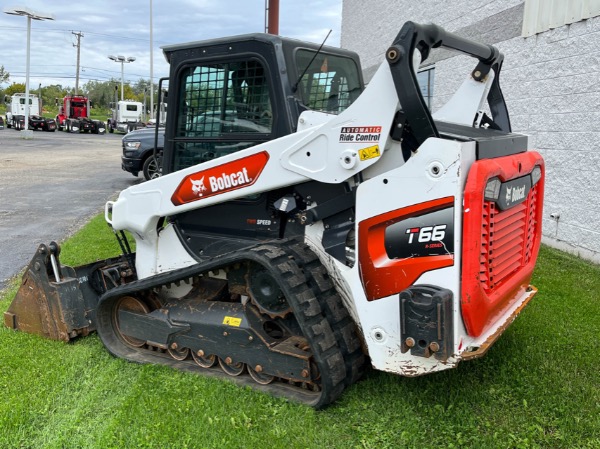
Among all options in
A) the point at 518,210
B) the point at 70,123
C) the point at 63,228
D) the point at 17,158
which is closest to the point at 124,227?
the point at 518,210

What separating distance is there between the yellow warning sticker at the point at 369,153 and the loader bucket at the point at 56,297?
2593 mm

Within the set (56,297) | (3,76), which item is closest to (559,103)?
(56,297)

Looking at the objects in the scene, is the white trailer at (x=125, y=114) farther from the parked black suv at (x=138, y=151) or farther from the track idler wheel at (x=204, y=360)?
the track idler wheel at (x=204, y=360)

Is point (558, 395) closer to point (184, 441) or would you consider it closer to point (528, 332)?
point (528, 332)

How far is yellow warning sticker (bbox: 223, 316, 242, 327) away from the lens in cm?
408

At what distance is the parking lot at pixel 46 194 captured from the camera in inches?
351

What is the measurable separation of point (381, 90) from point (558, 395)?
2326mm

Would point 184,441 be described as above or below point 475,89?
below

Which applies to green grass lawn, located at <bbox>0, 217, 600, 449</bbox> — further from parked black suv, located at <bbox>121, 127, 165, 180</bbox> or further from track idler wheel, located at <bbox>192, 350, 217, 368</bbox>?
parked black suv, located at <bbox>121, 127, 165, 180</bbox>

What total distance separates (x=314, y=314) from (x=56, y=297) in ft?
7.86

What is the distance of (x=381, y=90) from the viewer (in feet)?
11.2

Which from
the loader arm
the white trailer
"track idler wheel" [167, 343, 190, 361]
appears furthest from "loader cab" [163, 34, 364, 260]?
the white trailer

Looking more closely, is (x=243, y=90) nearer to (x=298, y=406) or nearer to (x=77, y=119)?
(x=298, y=406)

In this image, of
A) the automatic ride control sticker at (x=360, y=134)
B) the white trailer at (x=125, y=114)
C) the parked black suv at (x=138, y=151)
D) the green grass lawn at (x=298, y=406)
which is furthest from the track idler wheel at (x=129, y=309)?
the white trailer at (x=125, y=114)
